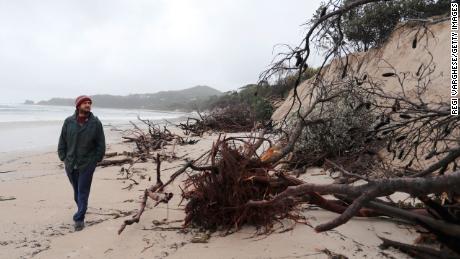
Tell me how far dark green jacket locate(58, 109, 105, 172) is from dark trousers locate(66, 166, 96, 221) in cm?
7

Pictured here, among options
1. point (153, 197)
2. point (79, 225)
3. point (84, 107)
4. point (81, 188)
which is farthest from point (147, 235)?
point (84, 107)

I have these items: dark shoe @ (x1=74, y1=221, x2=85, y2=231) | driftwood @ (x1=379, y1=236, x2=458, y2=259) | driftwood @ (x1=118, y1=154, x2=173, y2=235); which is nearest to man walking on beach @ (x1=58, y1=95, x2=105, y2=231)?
dark shoe @ (x1=74, y1=221, x2=85, y2=231)

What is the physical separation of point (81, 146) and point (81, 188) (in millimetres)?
520

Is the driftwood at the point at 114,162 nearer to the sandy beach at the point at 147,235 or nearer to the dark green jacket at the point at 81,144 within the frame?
the sandy beach at the point at 147,235

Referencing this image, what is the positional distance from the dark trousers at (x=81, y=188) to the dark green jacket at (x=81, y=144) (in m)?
0.07

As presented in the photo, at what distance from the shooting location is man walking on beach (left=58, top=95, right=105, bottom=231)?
190 inches

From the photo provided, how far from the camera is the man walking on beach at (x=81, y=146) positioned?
482 cm

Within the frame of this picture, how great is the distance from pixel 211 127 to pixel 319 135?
363 inches

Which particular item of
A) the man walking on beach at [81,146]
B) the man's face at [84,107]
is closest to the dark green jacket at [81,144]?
the man walking on beach at [81,146]

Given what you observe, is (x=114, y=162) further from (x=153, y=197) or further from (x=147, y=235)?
(x=147, y=235)

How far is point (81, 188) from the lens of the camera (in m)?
4.75

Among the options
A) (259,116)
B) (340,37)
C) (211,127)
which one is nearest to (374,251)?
(340,37)

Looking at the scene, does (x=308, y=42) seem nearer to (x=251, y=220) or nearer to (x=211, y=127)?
(x=251, y=220)

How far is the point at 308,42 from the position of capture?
377 cm
